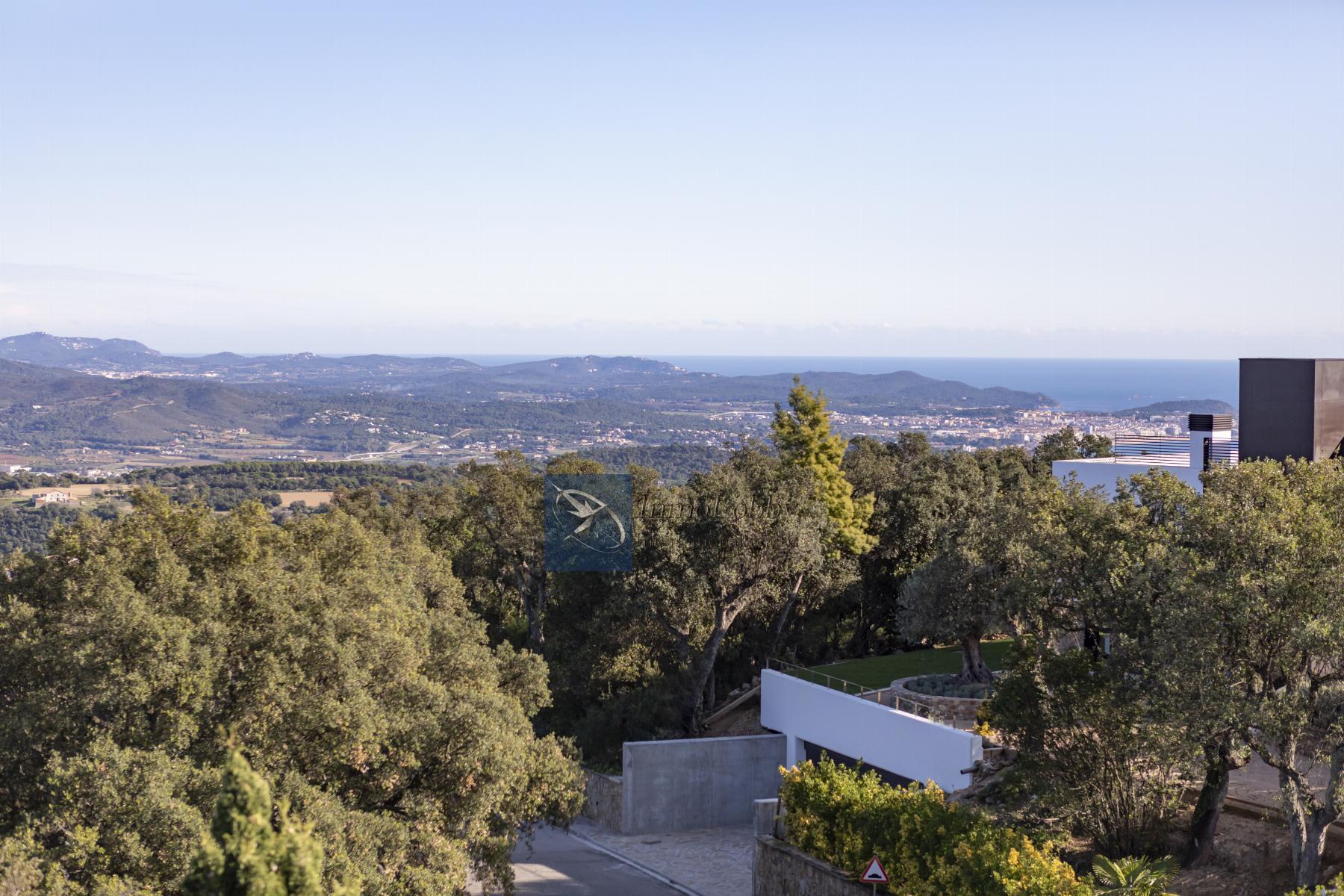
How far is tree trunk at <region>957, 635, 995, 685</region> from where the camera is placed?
23.3 m

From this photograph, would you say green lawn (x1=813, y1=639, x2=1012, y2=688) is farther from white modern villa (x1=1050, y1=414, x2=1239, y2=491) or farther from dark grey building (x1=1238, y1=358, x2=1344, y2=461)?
dark grey building (x1=1238, y1=358, x2=1344, y2=461)

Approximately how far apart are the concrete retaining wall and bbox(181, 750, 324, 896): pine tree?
1752 centimetres

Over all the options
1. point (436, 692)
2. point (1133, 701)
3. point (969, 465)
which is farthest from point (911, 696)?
point (969, 465)

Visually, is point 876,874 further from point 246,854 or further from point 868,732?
point 246,854

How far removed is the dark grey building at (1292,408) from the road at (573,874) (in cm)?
1395

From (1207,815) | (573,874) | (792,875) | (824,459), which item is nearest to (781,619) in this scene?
(824,459)

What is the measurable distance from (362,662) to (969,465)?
900 inches

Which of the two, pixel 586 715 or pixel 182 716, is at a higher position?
pixel 182 716

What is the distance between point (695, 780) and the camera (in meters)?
25.3

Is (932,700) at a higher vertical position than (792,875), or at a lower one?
higher

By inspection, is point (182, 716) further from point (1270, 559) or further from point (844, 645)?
point (844, 645)

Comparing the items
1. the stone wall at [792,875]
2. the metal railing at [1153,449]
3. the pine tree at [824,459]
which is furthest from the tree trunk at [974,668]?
the metal railing at [1153,449]

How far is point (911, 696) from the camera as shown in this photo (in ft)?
73.5

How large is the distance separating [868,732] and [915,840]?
6.99 meters
